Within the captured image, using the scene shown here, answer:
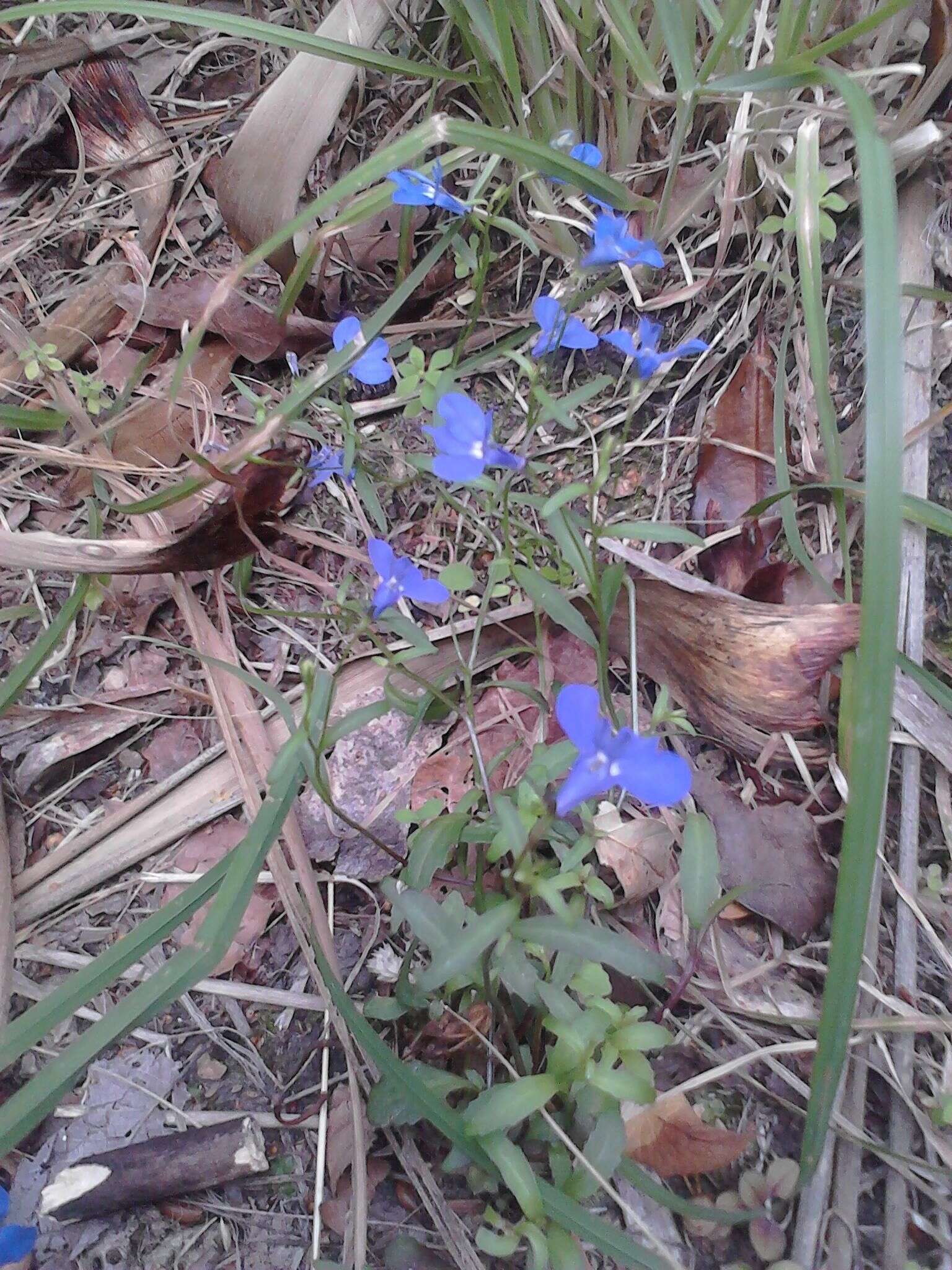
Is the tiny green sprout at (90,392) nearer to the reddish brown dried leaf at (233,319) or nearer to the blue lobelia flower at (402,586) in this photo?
the reddish brown dried leaf at (233,319)

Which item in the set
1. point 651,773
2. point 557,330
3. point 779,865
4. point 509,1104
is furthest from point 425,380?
point 509,1104

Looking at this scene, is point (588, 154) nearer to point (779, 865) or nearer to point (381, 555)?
point (381, 555)

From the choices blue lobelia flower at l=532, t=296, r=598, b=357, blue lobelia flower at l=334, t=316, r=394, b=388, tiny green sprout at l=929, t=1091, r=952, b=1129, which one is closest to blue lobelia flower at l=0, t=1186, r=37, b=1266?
tiny green sprout at l=929, t=1091, r=952, b=1129

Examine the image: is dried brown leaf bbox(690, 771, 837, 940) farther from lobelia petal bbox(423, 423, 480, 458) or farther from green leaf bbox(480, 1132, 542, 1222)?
lobelia petal bbox(423, 423, 480, 458)

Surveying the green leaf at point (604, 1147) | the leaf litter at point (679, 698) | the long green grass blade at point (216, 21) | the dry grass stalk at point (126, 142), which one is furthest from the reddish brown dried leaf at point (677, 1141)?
the dry grass stalk at point (126, 142)

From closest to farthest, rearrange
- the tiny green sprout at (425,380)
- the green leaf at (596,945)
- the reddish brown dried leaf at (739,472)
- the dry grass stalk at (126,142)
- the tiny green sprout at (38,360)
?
the green leaf at (596,945), the tiny green sprout at (425,380), the reddish brown dried leaf at (739,472), the tiny green sprout at (38,360), the dry grass stalk at (126,142)
